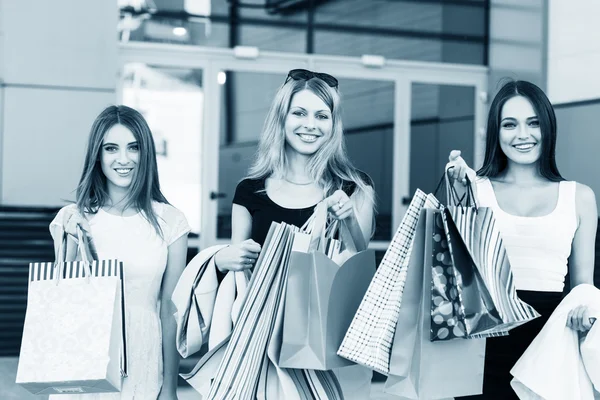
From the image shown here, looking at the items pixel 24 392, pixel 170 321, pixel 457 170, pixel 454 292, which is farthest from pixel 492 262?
pixel 24 392

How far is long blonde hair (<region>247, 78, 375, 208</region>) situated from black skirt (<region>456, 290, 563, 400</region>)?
55cm

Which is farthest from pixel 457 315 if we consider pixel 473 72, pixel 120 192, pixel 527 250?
pixel 473 72

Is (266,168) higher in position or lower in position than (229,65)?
lower

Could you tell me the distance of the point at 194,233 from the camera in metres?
8.13

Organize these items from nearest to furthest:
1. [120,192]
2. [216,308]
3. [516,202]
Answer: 1. [216,308]
2. [516,202]
3. [120,192]

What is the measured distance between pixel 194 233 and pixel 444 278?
20.8 feet

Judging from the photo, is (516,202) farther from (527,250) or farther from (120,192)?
(120,192)

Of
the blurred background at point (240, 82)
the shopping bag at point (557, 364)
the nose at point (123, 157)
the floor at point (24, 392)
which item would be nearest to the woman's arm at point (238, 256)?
the nose at point (123, 157)

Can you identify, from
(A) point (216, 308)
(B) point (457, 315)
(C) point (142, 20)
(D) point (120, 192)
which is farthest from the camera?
(C) point (142, 20)

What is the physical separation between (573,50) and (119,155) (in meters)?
6.44

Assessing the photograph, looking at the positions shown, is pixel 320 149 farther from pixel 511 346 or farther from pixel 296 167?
pixel 511 346

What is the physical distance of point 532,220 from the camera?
2.30 metres

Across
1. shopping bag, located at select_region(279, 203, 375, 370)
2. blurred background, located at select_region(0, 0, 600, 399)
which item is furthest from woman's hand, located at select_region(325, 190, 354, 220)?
blurred background, located at select_region(0, 0, 600, 399)

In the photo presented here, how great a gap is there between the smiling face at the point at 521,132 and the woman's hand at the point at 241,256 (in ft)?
2.60
